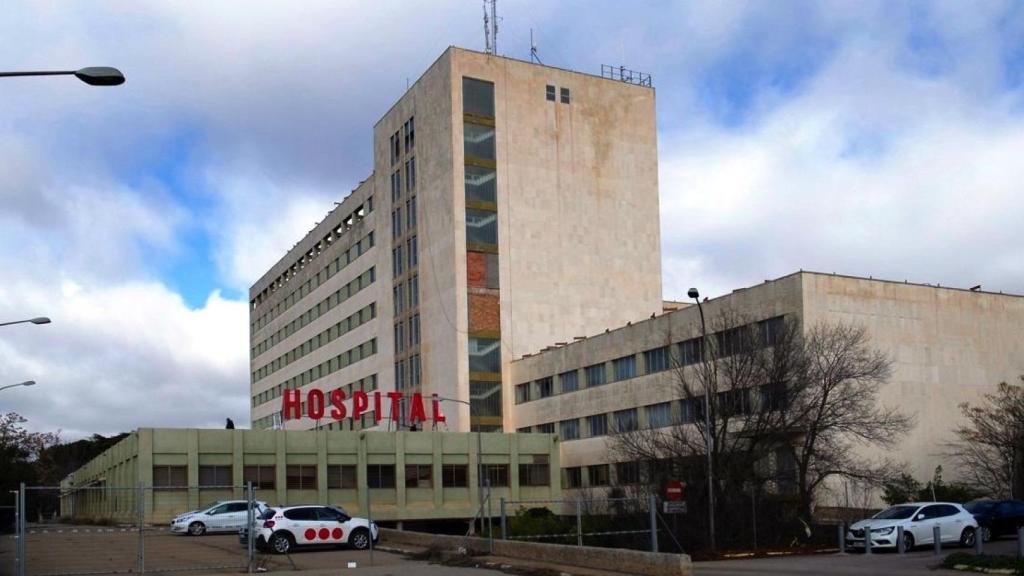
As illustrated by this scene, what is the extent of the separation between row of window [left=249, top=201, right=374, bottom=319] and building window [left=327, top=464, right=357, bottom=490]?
118 feet

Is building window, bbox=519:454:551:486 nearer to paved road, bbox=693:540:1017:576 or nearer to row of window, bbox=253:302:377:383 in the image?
row of window, bbox=253:302:377:383

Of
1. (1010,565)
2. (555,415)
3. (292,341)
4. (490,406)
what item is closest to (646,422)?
(555,415)

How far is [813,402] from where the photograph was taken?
4816 centimetres

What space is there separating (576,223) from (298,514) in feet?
184

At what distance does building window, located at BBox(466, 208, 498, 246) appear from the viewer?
284 feet

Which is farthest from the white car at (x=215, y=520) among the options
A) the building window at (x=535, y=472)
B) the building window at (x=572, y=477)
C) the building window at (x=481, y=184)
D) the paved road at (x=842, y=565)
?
the building window at (x=481, y=184)

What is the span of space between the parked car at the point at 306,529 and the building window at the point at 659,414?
3310cm

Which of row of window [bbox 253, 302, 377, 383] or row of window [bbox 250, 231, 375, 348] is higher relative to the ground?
row of window [bbox 250, 231, 375, 348]

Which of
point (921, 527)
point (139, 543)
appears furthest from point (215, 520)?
point (921, 527)

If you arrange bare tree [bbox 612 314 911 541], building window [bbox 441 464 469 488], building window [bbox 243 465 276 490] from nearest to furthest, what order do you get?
bare tree [bbox 612 314 911 541]
building window [bbox 243 465 276 490]
building window [bbox 441 464 469 488]

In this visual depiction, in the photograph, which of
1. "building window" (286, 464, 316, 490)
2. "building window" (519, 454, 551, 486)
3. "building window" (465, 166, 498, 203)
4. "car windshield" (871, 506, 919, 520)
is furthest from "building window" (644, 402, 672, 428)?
Answer: "car windshield" (871, 506, 919, 520)

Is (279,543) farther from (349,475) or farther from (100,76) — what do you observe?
(349,475)

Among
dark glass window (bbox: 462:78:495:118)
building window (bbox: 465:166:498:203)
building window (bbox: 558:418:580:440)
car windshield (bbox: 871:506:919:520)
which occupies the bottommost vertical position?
car windshield (bbox: 871:506:919:520)

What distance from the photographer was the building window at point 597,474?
248 ft
